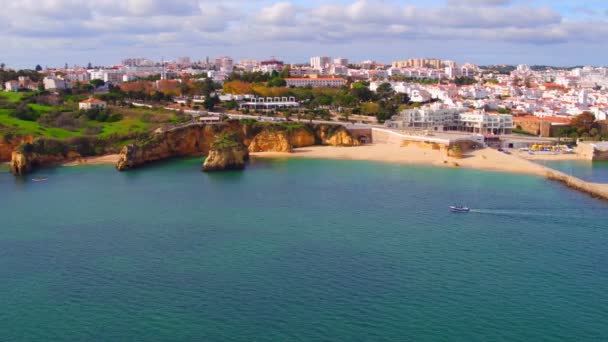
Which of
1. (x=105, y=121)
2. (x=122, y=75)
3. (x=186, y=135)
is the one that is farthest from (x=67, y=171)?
(x=122, y=75)

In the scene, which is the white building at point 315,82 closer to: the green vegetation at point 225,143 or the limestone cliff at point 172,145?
the limestone cliff at point 172,145

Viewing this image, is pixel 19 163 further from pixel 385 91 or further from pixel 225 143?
pixel 385 91

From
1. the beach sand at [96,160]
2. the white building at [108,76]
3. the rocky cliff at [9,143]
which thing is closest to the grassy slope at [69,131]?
the rocky cliff at [9,143]

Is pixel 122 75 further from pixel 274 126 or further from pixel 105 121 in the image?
pixel 274 126

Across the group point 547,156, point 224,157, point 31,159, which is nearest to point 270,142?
point 224,157

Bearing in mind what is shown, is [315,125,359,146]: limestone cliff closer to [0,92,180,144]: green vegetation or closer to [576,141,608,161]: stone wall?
[0,92,180,144]: green vegetation

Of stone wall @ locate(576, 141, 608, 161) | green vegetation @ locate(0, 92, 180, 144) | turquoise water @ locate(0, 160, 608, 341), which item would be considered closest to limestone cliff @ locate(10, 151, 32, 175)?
green vegetation @ locate(0, 92, 180, 144)
